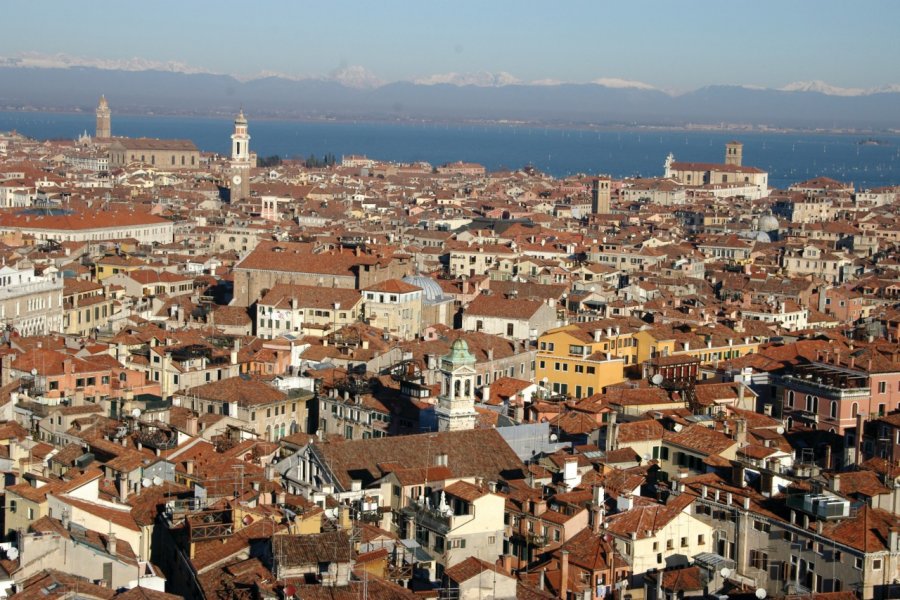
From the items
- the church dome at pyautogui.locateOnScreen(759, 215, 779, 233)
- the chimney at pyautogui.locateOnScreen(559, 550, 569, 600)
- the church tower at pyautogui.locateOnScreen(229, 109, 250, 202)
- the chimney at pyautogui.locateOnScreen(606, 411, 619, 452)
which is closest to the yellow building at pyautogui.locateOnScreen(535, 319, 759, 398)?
the chimney at pyautogui.locateOnScreen(606, 411, 619, 452)

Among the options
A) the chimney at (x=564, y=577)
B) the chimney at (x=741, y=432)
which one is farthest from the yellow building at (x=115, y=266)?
the chimney at (x=564, y=577)

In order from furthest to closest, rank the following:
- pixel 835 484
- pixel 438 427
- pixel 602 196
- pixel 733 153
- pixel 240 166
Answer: pixel 733 153 < pixel 602 196 < pixel 240 166 < pixel 438 427 < pixel 835 484

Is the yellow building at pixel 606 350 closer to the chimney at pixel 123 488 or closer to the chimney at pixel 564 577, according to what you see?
the chimney at pixel 123 488

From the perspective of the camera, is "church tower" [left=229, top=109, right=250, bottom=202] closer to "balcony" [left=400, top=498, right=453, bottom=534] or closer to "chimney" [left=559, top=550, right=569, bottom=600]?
"balcony" [left=400, top=498, right=453, bottom=534]

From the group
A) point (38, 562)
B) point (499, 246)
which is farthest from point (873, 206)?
point (38, 562)

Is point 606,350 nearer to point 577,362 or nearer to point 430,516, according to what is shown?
point 577,362

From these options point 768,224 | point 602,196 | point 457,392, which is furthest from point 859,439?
point 602,196

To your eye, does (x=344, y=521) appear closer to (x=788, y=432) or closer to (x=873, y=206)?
(x=788, y=432)
